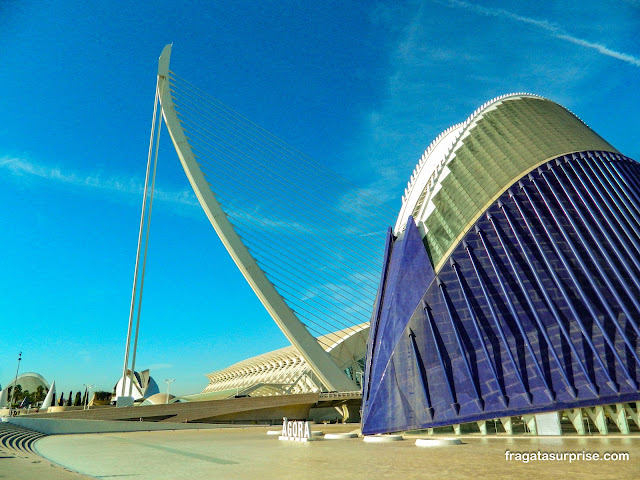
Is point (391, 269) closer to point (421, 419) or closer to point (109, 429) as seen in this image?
point (421, 419)

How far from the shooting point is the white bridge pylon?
30062mm

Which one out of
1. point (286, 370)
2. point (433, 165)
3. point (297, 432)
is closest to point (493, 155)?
point (433, 165)

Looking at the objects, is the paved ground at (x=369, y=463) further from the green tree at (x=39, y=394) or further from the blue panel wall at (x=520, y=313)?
the green tree at (x=39, y=394)

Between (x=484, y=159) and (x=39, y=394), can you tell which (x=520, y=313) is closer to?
(x=484, y=159)

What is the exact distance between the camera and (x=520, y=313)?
64.6 feet

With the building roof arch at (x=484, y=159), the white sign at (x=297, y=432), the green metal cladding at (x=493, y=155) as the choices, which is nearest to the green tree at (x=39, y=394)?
the white sign at (x=297, y=432)

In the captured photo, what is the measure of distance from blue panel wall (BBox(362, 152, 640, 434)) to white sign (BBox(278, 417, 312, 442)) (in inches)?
103

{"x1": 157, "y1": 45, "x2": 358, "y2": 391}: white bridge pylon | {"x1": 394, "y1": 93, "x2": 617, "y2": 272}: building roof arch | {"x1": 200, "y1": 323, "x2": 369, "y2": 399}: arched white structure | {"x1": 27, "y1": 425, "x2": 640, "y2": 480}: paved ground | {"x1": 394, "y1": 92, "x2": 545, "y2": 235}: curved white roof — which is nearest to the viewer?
{"x1": 27, "y1": 425, "x2": 640, "y2": 480}: paved ground

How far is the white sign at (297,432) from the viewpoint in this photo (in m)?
19.0

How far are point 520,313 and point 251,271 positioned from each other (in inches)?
639

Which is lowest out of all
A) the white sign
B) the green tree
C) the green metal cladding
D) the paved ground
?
the paved ground

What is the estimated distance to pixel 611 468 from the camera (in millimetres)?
9562

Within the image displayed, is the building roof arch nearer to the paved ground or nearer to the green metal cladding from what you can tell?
the green metal cladding

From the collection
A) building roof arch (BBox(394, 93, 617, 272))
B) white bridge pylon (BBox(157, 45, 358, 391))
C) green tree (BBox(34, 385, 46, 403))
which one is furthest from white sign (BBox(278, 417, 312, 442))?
green tree (BBox(34, 385, 46, 403))
